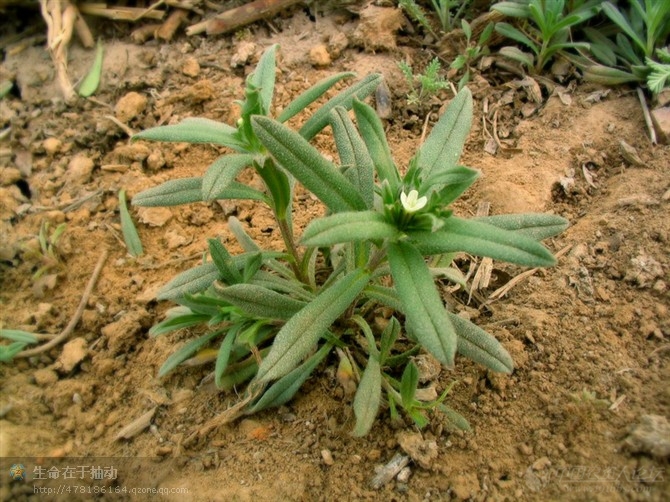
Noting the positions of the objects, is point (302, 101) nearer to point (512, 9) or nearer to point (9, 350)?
point (512, 9)

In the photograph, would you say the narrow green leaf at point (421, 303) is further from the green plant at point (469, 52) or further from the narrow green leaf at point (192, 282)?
the green plant at point (469, 52)

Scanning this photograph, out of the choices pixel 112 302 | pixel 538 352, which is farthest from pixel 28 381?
pixel 538 352

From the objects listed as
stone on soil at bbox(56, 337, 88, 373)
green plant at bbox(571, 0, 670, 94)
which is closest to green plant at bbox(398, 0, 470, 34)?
green plant at bbox(571, 0, 670, 94)

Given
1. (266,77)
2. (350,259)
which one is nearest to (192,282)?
(350,259)

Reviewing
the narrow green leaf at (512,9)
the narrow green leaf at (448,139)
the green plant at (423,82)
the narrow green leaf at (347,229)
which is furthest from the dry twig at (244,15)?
the narrow green leaf at (347,229)

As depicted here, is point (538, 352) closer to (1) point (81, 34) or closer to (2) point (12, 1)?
(1) point (81, 34)
